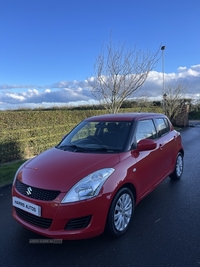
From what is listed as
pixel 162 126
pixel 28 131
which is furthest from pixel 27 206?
pixel 28 131

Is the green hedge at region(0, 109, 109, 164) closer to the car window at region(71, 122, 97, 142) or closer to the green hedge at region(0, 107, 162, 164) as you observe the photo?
the green hedge at region(0, 107, 162, 164)

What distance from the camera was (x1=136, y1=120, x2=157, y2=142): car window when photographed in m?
3.83

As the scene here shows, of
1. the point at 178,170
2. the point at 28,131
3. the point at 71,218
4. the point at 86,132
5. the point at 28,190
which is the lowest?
the point at 178,170

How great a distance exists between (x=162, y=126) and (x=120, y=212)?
2497 millimetres

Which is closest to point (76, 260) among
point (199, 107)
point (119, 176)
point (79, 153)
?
point (119, 176)

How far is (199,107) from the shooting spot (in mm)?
35656

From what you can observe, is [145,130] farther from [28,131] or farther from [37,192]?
[28,131]

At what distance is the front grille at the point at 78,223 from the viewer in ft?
8.61

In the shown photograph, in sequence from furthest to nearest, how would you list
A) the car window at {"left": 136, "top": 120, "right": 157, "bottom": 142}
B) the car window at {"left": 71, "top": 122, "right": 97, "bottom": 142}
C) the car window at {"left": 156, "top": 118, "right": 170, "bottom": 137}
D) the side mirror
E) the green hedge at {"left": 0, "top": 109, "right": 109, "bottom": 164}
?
the green hedge at {"left": 0, "top": 109, "right": 109, "bottom": 164}, the car window at {"left": 156, "top": 118, "right": 170, "bottom": 137}, the car window at {"left": 71, "top": 122, "right": 97, "bottom": 142}, the car window at {"left": 136, "top": 120, "right": 157, "bottom": 142}, the side mirror

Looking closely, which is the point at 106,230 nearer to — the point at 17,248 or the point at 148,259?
the point at 148,259

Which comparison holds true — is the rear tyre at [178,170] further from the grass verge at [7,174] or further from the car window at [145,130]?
the grass verge at [7,174]

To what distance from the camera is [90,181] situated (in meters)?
2.73

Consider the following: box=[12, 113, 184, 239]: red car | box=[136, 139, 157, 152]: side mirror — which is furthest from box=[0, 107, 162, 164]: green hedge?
box=[136, 139, 157, 152]: side mirror

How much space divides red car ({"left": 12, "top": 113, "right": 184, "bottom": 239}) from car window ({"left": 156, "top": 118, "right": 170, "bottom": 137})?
0.58 metres
